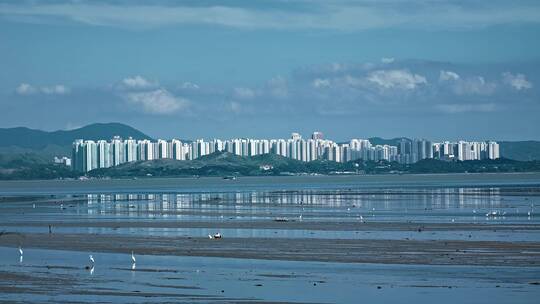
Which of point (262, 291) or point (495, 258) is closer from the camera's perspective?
point (262, 291)

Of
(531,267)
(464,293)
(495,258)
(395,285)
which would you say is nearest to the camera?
(464,293)

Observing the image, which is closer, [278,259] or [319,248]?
[278,259]

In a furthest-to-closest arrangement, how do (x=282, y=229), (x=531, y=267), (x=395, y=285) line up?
(x=282, y=229) → (x=531, y=267) → (x=395, y=285)

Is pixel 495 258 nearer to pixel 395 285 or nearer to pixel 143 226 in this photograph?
pixel 395 285

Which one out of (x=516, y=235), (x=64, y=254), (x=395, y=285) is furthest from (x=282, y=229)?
(x=395, y=285)

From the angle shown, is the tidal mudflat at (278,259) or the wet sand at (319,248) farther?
the wet sand at (319,248)

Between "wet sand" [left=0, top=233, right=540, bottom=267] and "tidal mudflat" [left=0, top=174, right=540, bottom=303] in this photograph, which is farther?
"wet sand" [left=0, top=233, right=540, bottom=267]

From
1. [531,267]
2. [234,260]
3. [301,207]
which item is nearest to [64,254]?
[234,260]

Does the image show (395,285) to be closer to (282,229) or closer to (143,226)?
(282,229)

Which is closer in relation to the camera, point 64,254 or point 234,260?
point 234,260
